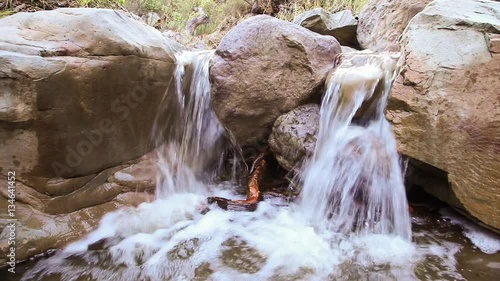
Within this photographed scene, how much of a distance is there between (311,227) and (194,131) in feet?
6.08

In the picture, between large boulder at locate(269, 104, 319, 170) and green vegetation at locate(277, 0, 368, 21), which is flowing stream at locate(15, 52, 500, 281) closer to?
large boulder at locate(269, 104, 319, 170)

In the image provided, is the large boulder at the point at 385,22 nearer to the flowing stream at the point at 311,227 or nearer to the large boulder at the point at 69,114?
the flowing stream at the point at 311,227

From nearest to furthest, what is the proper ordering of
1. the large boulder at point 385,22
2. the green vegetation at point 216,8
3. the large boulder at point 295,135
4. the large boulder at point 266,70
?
the large boulder at point 295,135 < the large boulder at point 266,70 < the large boulder at point 385,22 < the green vegetation at point 216,8

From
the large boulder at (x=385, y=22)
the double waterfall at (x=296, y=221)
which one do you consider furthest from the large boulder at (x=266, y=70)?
the large boulder at (x=385, y=22)

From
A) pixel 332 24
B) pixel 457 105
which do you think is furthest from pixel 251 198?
pixel 332 24

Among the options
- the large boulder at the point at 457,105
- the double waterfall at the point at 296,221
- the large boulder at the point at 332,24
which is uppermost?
the large boulder at the point at 332,24

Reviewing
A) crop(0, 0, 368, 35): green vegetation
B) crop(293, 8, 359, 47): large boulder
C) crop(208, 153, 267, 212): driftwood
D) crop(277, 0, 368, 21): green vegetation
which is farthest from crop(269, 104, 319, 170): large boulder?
crop(0, 0, 368, 35): green vegetation

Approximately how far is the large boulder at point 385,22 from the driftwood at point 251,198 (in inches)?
104

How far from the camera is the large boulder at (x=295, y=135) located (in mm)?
3344

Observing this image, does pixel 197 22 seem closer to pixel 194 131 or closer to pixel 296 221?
pixel 194 131

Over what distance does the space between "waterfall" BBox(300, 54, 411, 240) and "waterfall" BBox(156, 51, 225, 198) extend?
1.28 meters

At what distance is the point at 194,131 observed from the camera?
156 inches

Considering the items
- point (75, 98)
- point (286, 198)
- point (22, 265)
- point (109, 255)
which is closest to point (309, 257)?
point (286, 198)

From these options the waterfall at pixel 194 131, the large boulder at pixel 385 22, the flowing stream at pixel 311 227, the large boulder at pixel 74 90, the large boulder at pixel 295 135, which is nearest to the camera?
the flowing stream at pixel 311 227
